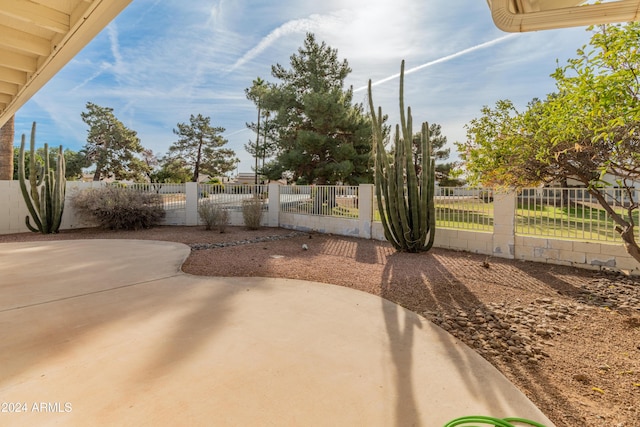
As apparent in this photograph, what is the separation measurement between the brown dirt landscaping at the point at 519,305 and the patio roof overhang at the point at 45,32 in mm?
3564

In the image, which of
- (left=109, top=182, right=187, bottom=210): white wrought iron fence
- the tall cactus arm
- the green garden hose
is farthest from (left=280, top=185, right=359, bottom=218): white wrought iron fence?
the tall cactus arm

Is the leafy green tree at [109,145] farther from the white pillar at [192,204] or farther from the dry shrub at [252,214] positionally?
the dry shrub at [252,214]

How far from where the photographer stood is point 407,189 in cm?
727

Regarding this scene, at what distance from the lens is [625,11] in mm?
2547

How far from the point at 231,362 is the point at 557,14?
4.28m

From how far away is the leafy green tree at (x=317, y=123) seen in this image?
16.5 m

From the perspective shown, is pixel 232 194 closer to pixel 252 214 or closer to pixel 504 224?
pixel 252 214

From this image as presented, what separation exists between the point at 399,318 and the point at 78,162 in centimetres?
3869

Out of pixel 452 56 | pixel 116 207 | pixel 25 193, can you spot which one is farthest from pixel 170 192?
pixel 452 56

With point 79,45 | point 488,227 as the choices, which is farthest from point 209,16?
point 488,227

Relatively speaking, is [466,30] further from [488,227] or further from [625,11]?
[625,11]

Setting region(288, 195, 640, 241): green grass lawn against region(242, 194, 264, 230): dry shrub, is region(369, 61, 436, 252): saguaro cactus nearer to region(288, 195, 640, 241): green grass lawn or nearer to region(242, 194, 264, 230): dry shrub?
region(288, 195, 640, 241): green grass lawn

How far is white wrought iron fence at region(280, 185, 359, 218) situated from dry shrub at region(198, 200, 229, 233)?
2.36 m

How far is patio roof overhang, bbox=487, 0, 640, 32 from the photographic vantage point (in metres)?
2.55
